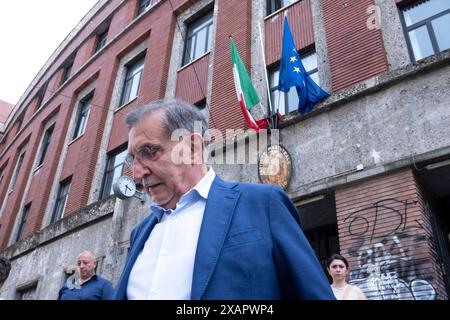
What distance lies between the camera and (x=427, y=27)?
268 inches

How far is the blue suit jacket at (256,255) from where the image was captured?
1120 mm

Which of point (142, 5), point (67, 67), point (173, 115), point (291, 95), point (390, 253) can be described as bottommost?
point (173, 115)

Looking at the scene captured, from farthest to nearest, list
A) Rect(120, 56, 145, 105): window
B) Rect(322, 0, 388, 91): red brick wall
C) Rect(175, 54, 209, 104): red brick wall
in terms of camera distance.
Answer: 1. Rect(120, 56, 145, 105): window
2. Rect(175, 54, 209, 104): red brick wall
3. Rect(322, 0, 388, 91): red brick wall

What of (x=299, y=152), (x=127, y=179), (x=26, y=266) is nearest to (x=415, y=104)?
(x=299, y=152)

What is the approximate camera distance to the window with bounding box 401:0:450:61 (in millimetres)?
6566

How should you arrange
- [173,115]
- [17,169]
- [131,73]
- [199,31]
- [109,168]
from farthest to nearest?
[17,169], [131,73], [109,168], [199,31], [173,115]

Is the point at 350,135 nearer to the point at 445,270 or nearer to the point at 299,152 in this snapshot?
the point at 299,152

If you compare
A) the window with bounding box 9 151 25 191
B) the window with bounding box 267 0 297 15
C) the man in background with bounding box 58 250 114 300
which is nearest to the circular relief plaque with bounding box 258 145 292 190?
the man in background with bounding box 58 250 114 300

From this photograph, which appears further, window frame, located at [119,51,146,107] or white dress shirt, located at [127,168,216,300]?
window frame, located at [119,51,146,107]

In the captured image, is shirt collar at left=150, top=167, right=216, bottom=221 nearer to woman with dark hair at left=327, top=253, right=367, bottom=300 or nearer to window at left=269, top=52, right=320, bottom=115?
woman with dark hair at left=327, top=253, right=367, bottom=300

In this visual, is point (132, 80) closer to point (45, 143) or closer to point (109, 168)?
point (109, 168)

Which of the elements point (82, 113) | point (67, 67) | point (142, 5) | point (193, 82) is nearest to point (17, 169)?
point (67, 67)

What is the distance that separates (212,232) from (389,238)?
15.5ft
